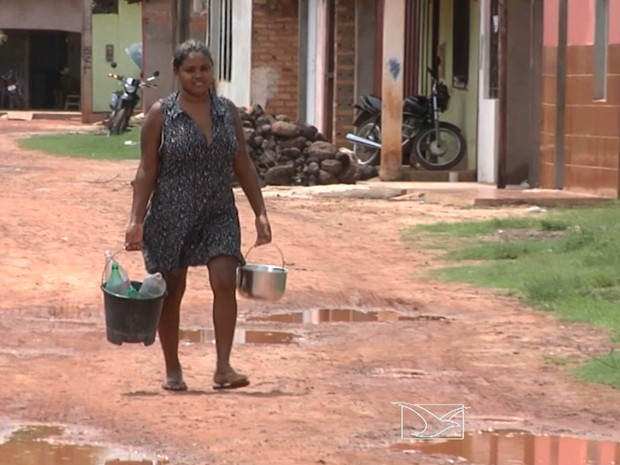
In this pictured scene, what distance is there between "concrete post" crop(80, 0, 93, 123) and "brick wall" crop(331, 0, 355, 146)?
17.2 metres

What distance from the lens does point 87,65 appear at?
41.0m

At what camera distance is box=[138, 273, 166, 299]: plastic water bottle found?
7137mm

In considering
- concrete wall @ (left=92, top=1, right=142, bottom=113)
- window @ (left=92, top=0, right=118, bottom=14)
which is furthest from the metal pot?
window @ (left=92, top=0, right=118, bottom=14)

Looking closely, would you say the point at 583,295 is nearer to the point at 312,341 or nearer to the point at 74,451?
the point at 312,341

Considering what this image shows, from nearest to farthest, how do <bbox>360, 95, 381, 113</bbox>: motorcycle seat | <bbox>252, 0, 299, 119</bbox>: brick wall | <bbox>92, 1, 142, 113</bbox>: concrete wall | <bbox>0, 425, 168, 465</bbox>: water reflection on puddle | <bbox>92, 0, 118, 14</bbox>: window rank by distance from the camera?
<bbox>0, 425, 168, 465</bbox>: water reflection on puddle → <bbox>360, 95, 381, 113</bbox>: motorcycle seat → <bbox>252, 0, 299, 119</bbox>: brick wall → <bbox>92, 1, 142, 113</bbox>: concrete wall → <bbox>92, 0, 118, 14</bbox>: window

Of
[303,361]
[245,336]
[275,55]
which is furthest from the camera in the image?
[275,55]

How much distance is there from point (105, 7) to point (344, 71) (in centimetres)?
2248

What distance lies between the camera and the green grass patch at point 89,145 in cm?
2727

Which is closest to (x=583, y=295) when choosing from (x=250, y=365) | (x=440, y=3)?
(x=250, y=365)

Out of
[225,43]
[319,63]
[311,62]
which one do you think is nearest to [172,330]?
[319,63]

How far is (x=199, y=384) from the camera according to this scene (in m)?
7.57

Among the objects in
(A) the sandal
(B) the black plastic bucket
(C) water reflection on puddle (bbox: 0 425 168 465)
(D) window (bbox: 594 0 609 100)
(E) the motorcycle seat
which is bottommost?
(C) water reflection on puddle (bbox: 0 425 168 465)

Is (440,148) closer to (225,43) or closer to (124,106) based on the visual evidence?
(225,43)

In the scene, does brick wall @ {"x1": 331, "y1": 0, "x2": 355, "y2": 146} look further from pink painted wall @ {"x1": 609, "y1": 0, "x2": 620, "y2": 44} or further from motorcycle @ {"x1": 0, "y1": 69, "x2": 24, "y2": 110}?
motorcycle @ {"x1": 0, "y1": 69, "x2": 24, "y2": 110}
